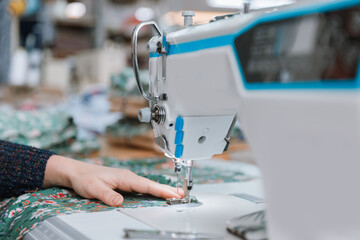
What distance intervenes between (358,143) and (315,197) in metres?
0.09

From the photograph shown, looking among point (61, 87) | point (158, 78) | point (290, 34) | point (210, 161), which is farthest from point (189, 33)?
point (61, 87)

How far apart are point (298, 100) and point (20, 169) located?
2.13ft

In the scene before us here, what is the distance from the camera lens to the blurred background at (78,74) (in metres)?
1.93

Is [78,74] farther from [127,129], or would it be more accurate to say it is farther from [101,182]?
[101,182]

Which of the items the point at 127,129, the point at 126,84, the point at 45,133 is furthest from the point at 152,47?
the point at 126,84

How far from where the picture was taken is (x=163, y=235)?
1.98 ft

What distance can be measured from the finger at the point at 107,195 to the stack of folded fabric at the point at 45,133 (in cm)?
101

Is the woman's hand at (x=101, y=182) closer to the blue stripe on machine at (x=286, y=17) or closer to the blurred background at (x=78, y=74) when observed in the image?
the blue stripe on machine at (x=286, y=17)

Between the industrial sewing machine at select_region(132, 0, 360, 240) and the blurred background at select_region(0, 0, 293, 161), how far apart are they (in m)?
1.22

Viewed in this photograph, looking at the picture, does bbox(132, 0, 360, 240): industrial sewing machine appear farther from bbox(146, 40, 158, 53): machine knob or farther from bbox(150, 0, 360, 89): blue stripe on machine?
bbox(146, 40, 158, 53): machine knob

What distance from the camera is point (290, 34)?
1.68 feet

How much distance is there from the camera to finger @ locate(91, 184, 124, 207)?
2.56 feet

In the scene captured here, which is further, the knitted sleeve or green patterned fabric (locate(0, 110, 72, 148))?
green patterned fabric (locate(0, 110, 72, 148))

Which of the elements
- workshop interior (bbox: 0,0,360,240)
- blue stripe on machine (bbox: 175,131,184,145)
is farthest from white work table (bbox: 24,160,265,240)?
blue stripe on machine (bbox: 175,131,184,145)
